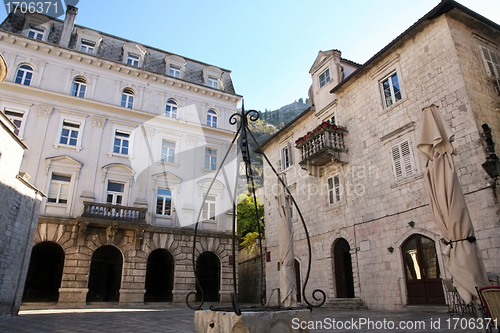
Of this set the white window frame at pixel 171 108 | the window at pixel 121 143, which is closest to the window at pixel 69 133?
the window at pixel 121 143

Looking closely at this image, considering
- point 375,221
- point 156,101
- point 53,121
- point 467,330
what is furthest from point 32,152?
point 467,330

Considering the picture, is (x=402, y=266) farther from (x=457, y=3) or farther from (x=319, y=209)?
(x=457, y=3)

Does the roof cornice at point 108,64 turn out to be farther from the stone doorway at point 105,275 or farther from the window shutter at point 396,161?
the window shutter at point 396,161

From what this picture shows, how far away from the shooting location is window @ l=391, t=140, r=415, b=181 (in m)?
12.9

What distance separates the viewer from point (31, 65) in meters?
20.2

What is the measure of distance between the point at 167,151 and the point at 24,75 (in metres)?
9.61

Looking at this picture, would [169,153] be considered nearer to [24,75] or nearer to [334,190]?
[24,75]

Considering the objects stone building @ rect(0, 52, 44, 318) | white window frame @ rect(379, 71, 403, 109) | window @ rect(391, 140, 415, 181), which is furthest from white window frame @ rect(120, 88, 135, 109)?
window @ rect(391, 140, 415, 181)

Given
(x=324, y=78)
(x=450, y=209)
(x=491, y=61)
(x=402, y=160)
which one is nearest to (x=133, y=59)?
(x=324, y=78)

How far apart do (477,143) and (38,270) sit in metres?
20.6

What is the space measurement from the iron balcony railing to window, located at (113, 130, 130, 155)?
407 centimetres

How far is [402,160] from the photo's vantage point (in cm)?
1317

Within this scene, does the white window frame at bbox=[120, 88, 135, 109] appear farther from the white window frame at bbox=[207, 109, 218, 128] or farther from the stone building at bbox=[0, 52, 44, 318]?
the stone building at bbox=[0, 52, 44, 318]

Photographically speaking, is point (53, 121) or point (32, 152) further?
point (53, 121)
